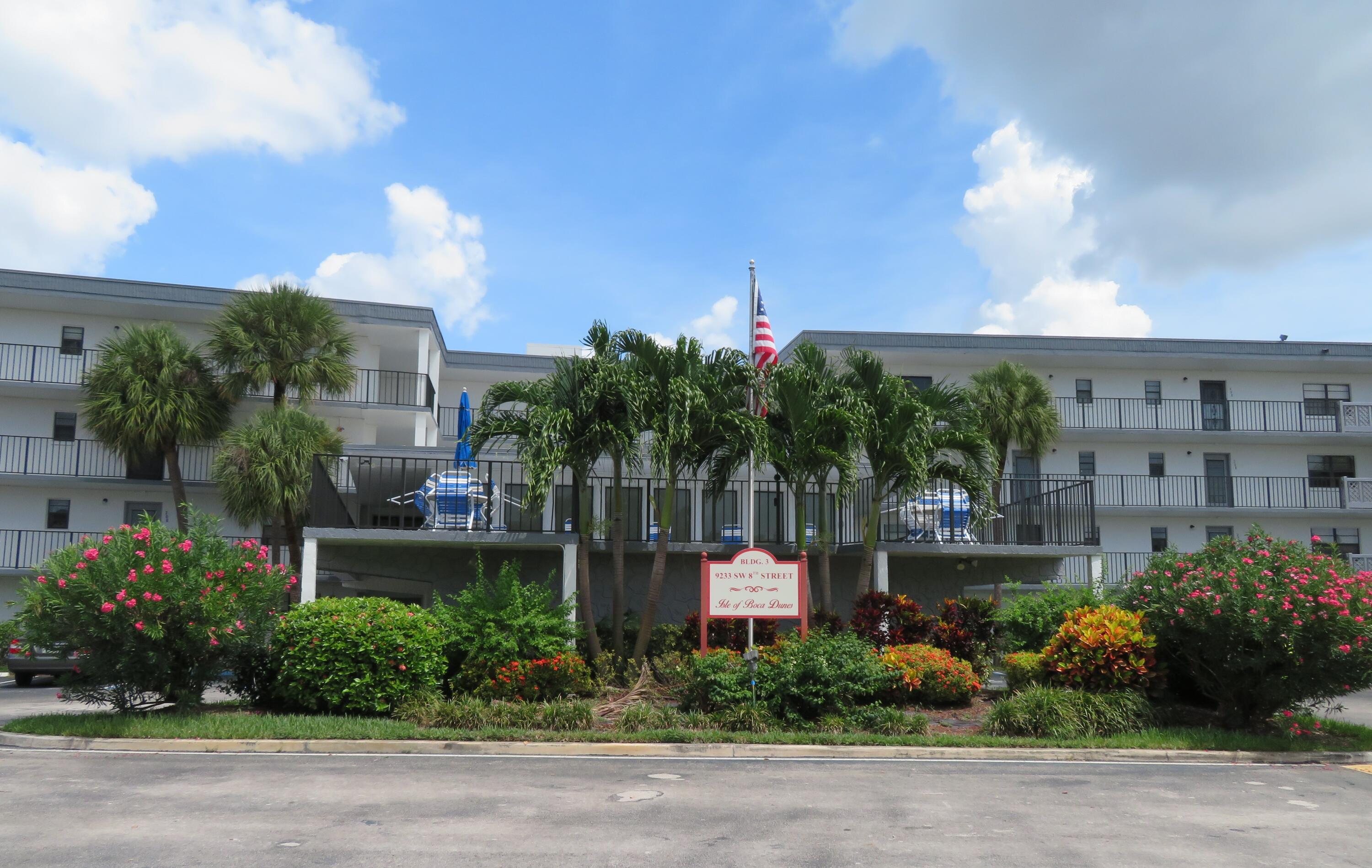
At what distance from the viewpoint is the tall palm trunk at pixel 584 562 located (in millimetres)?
16172

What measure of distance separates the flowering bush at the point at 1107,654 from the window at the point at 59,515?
2727 centimetres

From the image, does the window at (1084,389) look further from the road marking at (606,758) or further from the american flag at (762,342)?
the road marking at (606,758)

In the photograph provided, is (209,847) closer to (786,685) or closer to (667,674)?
(786,685)

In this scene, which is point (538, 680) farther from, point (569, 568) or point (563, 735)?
point (569, 568)

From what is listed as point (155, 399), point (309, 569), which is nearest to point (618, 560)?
point (309, 569)

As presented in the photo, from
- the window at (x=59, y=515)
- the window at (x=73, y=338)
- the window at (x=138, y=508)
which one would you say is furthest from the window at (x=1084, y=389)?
the window at (x=59, y=515)

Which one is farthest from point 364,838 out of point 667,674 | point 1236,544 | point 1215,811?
point 1236,544

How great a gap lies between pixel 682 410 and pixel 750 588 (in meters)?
2.94

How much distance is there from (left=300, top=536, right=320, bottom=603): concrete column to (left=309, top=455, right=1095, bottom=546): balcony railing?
A: 0.47 metres

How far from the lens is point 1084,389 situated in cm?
3597

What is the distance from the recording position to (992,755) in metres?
12.2

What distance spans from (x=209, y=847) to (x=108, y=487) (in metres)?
26.2

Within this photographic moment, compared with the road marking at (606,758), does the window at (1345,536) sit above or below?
above

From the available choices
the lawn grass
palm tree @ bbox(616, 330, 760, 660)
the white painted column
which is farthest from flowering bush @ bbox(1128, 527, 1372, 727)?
the white painted column
